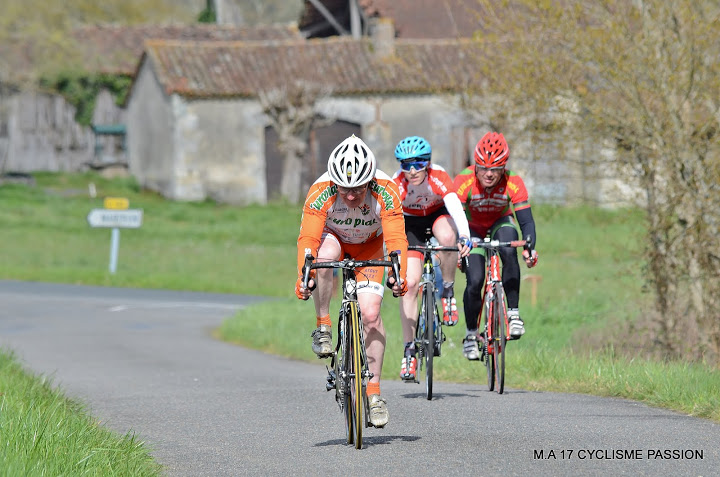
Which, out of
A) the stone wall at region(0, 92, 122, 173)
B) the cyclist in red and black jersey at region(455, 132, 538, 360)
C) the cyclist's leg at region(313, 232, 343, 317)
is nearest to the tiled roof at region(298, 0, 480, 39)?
the stone wall at region(0, 92, 122, 173)

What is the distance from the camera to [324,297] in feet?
27.2

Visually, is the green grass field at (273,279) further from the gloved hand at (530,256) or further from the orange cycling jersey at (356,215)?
the orange cycling jersey at (356,215)

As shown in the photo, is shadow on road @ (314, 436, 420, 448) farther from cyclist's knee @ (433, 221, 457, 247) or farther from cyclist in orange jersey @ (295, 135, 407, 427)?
cyclist's knee @ (433, 221, 457, 247)

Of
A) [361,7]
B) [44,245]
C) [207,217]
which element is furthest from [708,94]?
[361,7]

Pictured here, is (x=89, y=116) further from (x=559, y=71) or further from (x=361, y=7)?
(x=559, y=71)

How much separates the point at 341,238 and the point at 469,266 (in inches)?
105

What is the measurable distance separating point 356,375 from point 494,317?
3.24m

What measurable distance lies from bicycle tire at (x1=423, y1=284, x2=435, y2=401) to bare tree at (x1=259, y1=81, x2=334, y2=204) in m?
29.3

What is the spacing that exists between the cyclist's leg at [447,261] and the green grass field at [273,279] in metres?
0.87

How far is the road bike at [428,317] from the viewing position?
420 inches

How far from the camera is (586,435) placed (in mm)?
7969

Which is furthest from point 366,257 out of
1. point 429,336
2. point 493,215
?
point 493,215

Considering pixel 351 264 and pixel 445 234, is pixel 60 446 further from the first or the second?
pixel 445 234

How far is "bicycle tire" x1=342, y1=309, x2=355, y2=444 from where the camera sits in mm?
7727
